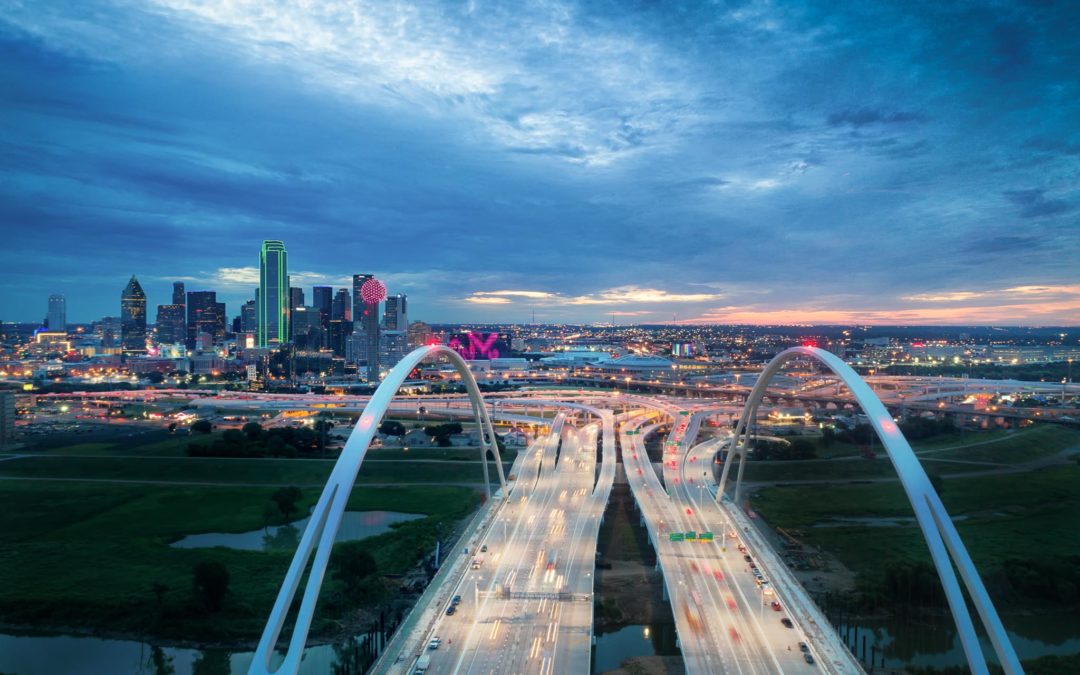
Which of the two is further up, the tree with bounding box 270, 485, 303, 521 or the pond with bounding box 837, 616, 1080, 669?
the tree with bounding box 270, 485, 303, 521

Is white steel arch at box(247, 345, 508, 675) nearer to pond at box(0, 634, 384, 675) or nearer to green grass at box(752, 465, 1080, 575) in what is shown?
pond at box(0, 634, 384, 675)

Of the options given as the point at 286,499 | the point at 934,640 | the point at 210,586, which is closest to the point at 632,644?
the point at 934,640

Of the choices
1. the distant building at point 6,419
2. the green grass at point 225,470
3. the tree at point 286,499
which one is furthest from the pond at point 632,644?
the distant building at point 6,419

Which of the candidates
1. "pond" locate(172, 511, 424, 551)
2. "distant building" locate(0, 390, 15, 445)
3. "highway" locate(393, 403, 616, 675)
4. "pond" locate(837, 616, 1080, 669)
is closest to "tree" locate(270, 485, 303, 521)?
"pond" locate(172, 511, 424, 551)

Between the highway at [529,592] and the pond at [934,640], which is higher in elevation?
the highway at [529,592]

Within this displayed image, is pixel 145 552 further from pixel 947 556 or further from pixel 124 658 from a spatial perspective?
pixel 947 556

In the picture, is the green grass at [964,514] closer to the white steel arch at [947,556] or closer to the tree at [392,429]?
the white steel arch at [947,556]

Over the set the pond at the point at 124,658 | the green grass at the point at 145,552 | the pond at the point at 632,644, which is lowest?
the pond at the point at 124,658
